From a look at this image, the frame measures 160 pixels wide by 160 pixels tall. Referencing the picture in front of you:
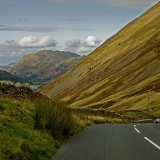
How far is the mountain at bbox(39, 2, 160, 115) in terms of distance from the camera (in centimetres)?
7669

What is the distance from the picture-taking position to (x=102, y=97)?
101062 millimetres

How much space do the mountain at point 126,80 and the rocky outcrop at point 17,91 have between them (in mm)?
Answer: 46036

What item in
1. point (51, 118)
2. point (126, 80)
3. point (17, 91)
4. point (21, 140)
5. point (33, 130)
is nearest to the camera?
point (21, 140)

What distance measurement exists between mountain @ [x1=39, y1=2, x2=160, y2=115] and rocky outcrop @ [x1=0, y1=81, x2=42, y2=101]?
4604 centimetres

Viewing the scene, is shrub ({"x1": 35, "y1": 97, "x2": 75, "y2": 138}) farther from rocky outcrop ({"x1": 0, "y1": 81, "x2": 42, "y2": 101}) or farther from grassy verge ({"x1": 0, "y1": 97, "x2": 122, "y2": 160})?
rocky outcrop ({"x1": 0, "y1": 81, "x2": 42, "y2": 101})

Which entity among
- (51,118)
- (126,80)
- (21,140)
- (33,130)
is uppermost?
(126,80)

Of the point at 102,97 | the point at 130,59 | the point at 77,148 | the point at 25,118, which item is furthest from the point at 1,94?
the point at 130,59

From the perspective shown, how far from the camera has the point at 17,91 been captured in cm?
2111

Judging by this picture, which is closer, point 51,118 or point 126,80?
point 51,118

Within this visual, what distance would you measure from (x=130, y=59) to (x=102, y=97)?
31.9m

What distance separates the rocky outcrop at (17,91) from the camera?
768 inches

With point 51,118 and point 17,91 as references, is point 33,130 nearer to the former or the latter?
point 51,118

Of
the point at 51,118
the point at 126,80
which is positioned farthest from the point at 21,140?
A: the point at 126,80

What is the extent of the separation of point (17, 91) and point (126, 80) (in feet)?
280
